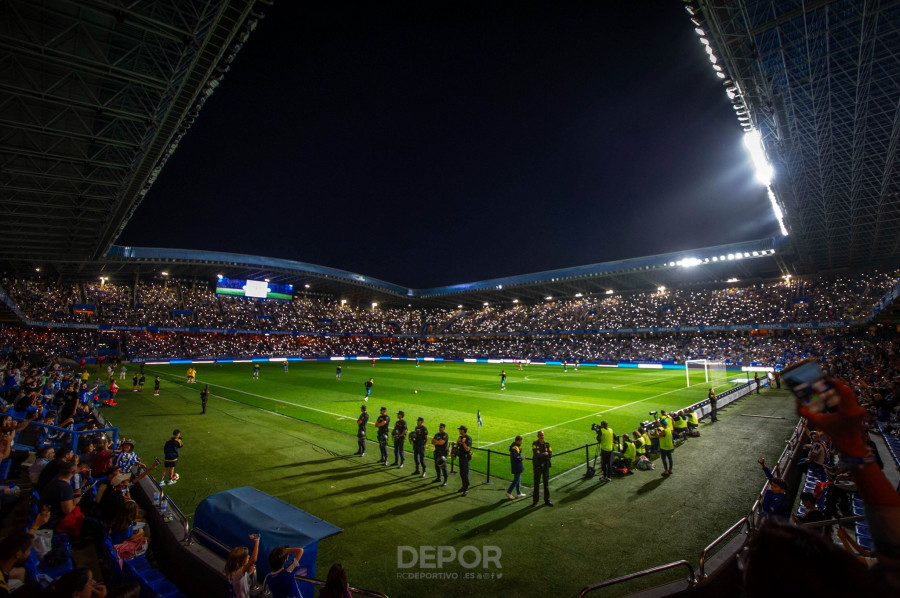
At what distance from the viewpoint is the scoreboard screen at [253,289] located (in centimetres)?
7369

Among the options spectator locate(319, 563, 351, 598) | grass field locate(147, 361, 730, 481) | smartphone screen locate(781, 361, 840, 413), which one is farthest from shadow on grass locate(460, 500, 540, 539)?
smartphone screen locate(781, 361, 840, 413)

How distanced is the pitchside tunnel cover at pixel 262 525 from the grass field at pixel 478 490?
5.86ft

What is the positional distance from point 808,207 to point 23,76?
4700 centimetres

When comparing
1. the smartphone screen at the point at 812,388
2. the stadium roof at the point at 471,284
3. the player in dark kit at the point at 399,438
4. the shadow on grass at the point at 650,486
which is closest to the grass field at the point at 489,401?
the player in dark kit at the point at 399,438

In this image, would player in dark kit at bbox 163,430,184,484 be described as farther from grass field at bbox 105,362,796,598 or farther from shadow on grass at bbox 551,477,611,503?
shadow on grass at bbox 551,477,611,503

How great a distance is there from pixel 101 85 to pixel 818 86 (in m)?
32.4

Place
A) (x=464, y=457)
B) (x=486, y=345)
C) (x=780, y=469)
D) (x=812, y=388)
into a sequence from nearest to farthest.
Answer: (x=812, y=388) → (x=464, y=457) → (x=780, y=469) → (x=486, y=345)

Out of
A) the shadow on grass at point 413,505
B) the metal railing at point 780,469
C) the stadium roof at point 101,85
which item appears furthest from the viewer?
the stadium roof at point 101,85

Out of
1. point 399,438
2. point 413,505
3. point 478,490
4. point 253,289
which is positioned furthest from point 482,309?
point 413,505

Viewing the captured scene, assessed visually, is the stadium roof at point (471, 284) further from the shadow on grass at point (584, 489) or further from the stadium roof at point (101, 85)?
the shadow on grass at point (584, 489)

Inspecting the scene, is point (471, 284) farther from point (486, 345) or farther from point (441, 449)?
point (441, 449)

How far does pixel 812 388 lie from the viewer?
198 cm

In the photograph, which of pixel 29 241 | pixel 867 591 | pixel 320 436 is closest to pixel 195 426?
pixel 320 436

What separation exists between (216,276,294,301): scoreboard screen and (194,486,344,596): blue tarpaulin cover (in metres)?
74.6
